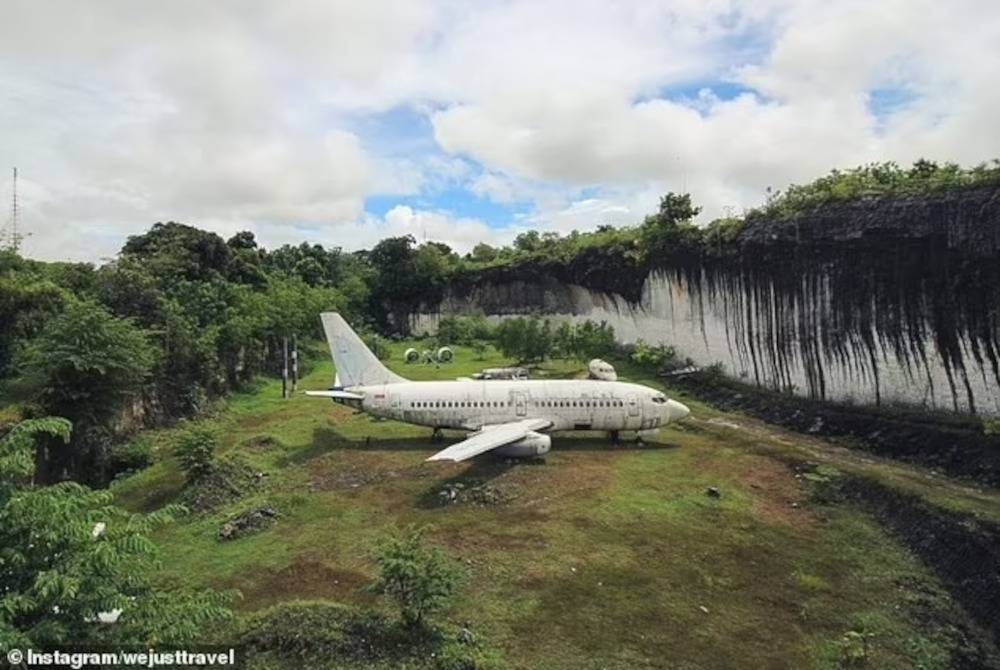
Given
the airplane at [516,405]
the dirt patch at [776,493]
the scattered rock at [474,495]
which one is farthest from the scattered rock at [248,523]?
the dirt patch at [776,493]

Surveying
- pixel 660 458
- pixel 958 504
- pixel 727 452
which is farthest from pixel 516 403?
pixel 958 504

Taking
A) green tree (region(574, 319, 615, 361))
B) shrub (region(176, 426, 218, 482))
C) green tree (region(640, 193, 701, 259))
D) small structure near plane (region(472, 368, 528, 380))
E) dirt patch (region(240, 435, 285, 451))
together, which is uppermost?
green tree (region(640, 193, 701, 259))

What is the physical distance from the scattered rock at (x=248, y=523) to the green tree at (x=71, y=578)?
971 cm

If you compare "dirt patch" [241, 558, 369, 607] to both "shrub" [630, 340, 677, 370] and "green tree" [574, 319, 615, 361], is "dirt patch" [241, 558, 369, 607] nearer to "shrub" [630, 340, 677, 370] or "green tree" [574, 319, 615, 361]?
"green tree" [574, 319, 615, 361]

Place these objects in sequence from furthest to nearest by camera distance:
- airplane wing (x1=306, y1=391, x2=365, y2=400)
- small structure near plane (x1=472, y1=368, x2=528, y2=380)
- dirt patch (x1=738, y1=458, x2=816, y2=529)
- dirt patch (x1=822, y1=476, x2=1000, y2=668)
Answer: small structure near plane (x1=472, y1=368, x2=528, y2=380)
airplane wing (x1=306, y1=391, x2=365, y2=400)
dirt patch (x1=738, y1=458, x2=816, y2=529)
dirt patch (x1=822, y1=476, x2=1000, y2=668)

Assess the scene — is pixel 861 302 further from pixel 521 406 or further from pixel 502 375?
pixel 502 375

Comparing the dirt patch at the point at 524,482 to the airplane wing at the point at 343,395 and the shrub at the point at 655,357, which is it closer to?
the airplane wing at the point at 343,395

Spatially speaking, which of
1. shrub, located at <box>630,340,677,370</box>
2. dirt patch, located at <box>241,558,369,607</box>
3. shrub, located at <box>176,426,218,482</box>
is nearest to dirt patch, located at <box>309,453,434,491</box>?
shrub, located at <box>176,426,218,482</box>

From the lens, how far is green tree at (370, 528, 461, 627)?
12.2m

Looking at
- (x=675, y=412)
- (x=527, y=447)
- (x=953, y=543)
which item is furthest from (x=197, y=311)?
(x=953, y=543)

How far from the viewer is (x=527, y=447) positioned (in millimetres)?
24062

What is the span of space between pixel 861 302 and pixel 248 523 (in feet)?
76.2

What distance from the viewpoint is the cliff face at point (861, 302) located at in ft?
74.2

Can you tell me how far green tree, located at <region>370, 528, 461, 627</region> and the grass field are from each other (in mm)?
1068
